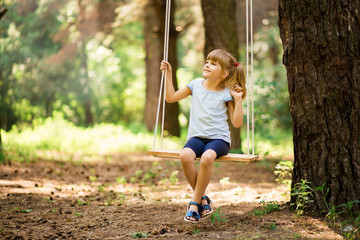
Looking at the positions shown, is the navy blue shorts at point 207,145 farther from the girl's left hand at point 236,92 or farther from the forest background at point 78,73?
the forest background at point 78,73

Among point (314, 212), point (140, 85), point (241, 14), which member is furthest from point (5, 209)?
point (140, 85)

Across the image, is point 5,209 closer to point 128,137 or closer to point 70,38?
point 128,137

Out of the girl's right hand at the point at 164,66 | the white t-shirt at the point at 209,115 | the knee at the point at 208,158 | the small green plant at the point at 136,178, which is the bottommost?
the small green plant at the point at 136,178

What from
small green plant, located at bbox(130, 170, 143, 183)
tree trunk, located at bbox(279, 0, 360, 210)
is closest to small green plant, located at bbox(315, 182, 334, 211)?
tree trunk, located at bbox(279, 0, 360, 210)

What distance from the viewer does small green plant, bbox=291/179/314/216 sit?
10.6 feet

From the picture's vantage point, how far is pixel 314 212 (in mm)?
3266

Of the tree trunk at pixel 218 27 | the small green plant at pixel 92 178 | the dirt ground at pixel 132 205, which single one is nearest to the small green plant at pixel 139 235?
the dirt ground at pixel 132 205

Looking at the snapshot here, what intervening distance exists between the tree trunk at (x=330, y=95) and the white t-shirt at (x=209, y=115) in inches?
29.6

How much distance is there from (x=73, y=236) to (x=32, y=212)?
0.94m

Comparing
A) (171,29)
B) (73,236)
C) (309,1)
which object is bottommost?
(73,236)

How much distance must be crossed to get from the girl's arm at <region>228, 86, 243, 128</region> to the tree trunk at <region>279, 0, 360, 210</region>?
609 millimetres

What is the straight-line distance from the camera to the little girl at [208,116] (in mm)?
3502

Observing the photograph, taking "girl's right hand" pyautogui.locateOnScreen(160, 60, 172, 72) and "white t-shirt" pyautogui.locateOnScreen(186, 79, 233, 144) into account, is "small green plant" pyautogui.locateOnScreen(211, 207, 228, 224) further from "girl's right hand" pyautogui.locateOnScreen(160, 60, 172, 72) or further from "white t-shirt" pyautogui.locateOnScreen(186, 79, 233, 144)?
"girl's right hand" pyautogui.locateOnScreen(160, 60, 172, 72)

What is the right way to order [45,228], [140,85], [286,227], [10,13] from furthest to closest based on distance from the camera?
1. [140,85]
2. [10,13]
3. [45,228]
4. [286,227]
